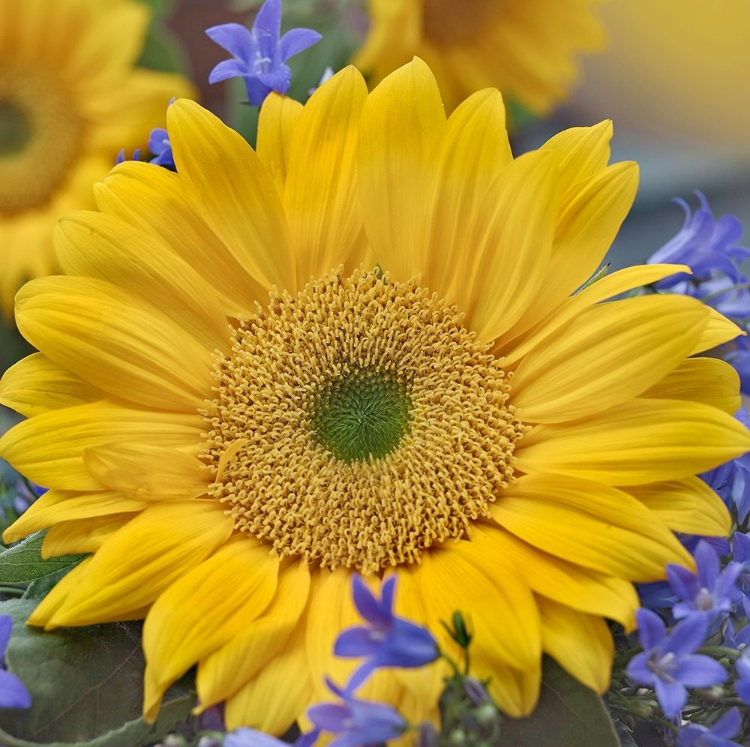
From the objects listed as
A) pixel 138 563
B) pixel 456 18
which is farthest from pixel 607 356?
pixel 456 18

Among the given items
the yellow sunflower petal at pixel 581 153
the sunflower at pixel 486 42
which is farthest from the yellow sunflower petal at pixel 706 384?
the sunflower at pixel 486 42

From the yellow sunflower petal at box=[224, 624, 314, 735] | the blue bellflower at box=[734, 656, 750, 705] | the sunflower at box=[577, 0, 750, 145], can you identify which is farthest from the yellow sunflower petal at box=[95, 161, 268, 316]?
the sunflower at box=[577, 0, 750, 145]

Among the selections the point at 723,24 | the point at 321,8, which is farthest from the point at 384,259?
the point at 723,24

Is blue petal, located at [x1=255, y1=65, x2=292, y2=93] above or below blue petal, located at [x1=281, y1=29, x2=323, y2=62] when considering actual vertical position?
below

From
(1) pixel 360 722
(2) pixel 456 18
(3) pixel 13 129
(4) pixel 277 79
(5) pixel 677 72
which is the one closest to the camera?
(1) pixel 360 722

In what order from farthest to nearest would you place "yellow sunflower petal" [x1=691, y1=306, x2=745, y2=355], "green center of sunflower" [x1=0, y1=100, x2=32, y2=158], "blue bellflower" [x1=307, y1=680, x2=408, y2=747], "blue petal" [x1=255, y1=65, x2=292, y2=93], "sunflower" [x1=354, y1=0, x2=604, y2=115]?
"green center of sunflower" [x1=0, y1=100, x2=32, y2=158] → "sunflower" [x1=354, y1=0, x2=604, y2=115] → "blue petal" [x1=255, y1=65, x2=292, y2=93] → "yellow sunflower petal" [x1=691, y1=306, x2=745, y2=355] → "blue bellflower" [x1=307, y1=680, x2=408, y2=747]

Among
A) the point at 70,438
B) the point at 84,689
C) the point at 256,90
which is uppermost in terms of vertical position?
the point at 256,90

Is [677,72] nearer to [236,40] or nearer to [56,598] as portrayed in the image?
[236,40]

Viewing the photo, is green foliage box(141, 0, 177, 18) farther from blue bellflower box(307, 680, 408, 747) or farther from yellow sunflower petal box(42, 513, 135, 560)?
blue bellflower box(307, 680, 408, 747)
